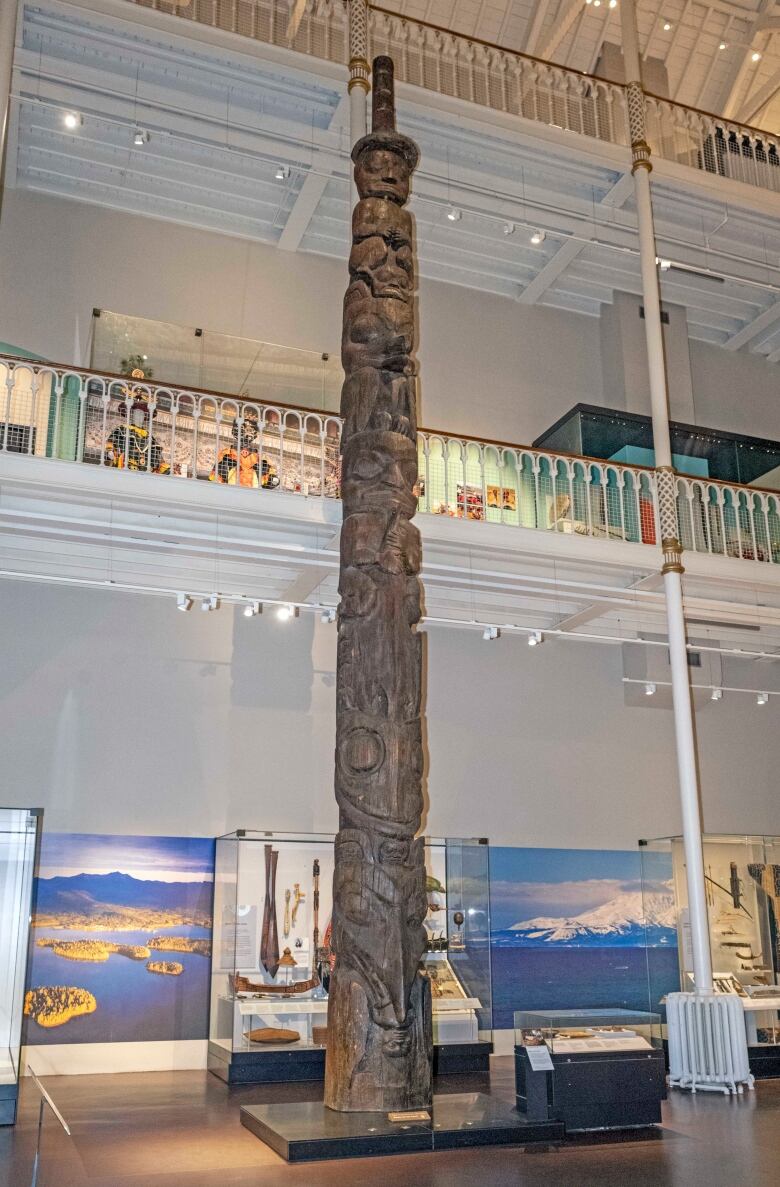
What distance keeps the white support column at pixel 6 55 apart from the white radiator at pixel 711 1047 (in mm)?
9207

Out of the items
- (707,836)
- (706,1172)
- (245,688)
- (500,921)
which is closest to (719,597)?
(707,836)

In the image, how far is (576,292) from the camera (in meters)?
14.9

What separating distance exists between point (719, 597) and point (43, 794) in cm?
780

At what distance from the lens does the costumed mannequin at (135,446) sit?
9.60 meters

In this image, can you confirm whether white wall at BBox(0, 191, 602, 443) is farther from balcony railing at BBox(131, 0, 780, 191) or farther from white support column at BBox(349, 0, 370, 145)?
white support column at BBox(349, 0, 370, 145)

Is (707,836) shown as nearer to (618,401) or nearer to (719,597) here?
(719,597)

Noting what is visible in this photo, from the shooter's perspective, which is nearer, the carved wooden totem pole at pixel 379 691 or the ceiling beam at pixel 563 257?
the carved wooden totem pole at pixel 379 691

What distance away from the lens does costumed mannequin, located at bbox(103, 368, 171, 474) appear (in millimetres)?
9602

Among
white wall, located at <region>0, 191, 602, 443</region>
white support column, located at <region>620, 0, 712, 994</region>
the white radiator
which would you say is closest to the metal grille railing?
white support column, located at <region>620, 0, 712, 994</region>

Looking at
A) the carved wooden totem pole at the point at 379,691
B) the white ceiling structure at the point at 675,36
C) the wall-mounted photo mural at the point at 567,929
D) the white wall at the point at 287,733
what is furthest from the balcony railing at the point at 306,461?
the white ceiling structure at the point at 675,36

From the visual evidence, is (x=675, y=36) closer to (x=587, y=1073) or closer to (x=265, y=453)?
(x=265, y=453)

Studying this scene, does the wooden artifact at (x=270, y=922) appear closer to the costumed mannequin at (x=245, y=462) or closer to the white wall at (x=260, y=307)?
the costumed mannequin at (x=245, y=462)

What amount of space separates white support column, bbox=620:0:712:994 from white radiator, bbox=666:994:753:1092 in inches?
7.3

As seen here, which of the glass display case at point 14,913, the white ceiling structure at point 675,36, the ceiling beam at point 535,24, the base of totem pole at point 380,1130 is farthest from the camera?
the white ceiling structure at point 675,36
